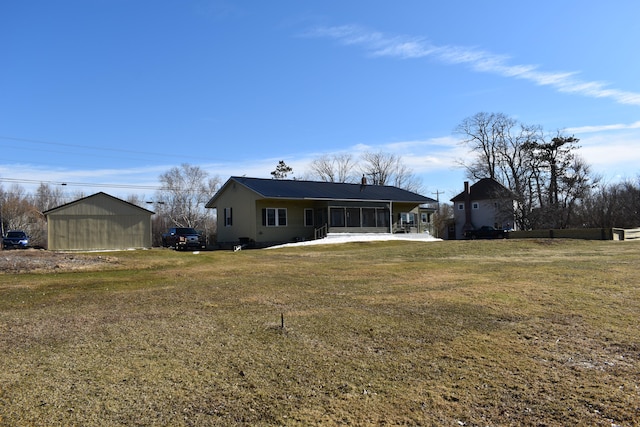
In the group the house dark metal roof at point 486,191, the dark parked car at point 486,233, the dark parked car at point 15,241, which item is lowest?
the dark parked car at point 486,233

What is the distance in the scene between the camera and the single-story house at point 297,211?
31.4 metres

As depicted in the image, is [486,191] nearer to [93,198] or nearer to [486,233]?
[486,233]

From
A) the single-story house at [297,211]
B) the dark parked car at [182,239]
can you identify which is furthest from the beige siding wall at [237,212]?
the dark parked car at [182,239]

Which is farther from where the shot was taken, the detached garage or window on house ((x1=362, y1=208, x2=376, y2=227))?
window on house ((x1=362, y1=208, x2=376, y2=227))

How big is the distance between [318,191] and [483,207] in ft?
93.0

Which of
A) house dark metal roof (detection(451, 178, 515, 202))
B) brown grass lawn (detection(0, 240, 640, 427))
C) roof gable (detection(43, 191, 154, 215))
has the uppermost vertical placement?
house dark metal roof (detection(451, 178, 515, 202))

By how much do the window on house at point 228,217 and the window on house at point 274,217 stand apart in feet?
14.2

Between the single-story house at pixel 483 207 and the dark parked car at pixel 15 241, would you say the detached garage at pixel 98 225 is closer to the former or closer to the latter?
the dark parked car at pixel 15 241

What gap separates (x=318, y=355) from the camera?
543 centimetres

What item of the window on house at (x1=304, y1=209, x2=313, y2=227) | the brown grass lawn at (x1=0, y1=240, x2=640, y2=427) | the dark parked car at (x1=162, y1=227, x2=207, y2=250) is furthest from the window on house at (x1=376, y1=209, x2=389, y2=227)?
the brown grass lawn at (x1=0, y1=240, x2=640, y2=427)

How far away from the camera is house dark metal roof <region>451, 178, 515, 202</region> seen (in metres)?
49.7

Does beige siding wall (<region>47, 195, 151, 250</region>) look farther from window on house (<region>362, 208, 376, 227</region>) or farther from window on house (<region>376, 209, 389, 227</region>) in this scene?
window on house (<region>376, 209, 389, 227</region>)

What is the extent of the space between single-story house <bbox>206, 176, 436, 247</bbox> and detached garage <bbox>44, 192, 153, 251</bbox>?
6.44m

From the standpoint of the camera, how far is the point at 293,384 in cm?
452
